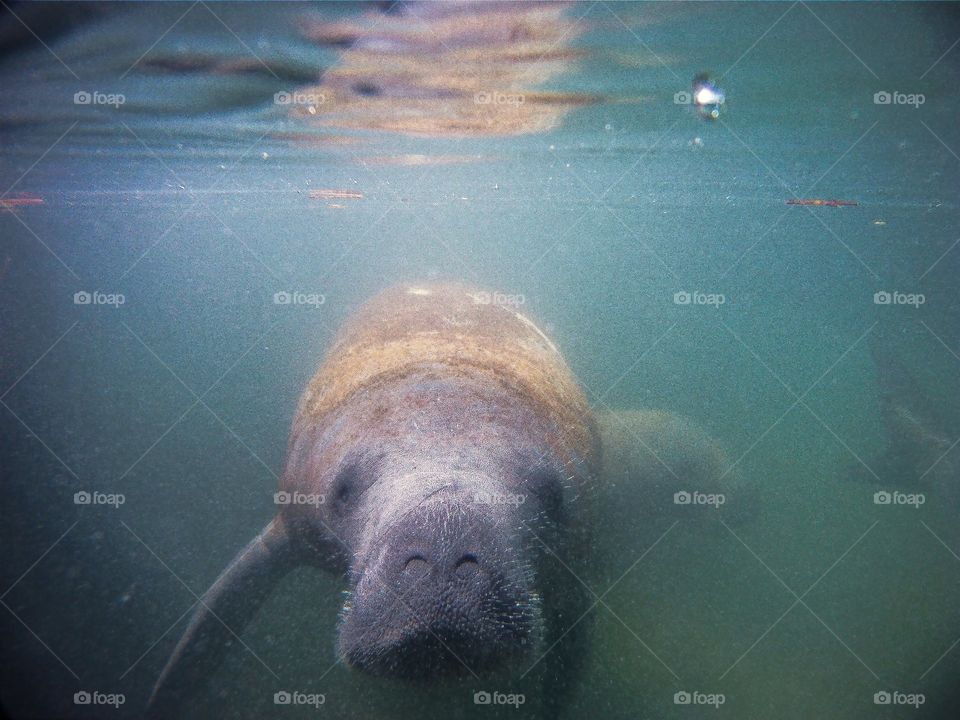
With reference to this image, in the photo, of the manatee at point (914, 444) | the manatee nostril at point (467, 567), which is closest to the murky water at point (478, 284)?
the manatee at point (914, 444)

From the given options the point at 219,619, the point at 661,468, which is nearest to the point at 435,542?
the point at 219,619

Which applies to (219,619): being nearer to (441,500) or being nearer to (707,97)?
(441,500)

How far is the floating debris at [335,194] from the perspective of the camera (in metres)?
13.3

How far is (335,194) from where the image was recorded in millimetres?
13727

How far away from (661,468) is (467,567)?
4.74 metres

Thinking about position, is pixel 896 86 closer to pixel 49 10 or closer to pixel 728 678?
pixel 728 678

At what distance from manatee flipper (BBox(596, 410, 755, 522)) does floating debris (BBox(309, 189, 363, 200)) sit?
10.4 meters

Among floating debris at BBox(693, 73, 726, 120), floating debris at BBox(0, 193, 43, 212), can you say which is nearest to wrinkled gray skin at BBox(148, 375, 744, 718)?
floating debris at BBox(693, 73, 726, 120)

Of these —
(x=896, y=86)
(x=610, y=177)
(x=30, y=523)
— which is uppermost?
(x=610, y=177)

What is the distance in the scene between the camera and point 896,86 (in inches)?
302

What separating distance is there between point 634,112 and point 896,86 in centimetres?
399

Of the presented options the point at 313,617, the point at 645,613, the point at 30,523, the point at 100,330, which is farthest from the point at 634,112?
the point at 100,330

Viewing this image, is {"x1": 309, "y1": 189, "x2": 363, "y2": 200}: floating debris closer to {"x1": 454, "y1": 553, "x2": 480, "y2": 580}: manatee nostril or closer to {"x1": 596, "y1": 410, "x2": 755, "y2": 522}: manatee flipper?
{"x1": 596, "y1": 410, "x2": 755, "y2": 522}: manatee flipper

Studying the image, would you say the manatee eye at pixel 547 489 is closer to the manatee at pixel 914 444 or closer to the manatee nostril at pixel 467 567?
the manatee nostril at pixel 467 567
